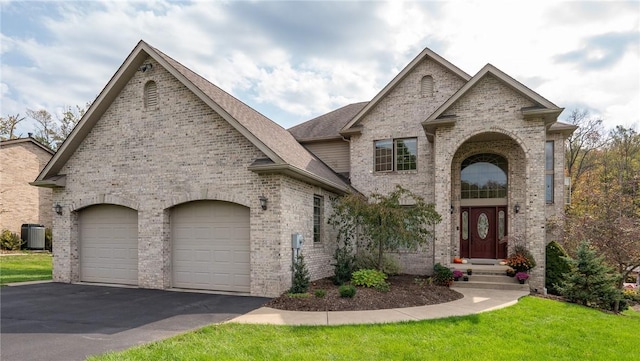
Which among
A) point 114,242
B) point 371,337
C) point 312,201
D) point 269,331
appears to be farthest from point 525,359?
point 114,242

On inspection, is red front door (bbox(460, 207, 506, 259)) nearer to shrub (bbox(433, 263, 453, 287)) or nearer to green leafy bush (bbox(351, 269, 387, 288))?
shrub (bbox(433, 263, 453, 287))

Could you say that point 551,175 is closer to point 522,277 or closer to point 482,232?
point 482,232

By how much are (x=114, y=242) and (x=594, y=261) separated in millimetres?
14401

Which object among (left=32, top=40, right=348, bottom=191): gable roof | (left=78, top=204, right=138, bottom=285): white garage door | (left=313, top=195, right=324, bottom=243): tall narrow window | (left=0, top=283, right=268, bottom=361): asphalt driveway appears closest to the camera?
(left=0, top=283, right=268, bottom=361): asphalt driveway

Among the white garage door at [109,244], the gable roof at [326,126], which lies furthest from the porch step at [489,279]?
the white garage door at [109,244]

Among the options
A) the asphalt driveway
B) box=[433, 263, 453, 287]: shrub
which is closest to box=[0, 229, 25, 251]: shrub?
the asphalt driveway

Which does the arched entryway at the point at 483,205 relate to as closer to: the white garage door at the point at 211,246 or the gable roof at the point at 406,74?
the gable roof at the point at 406,74

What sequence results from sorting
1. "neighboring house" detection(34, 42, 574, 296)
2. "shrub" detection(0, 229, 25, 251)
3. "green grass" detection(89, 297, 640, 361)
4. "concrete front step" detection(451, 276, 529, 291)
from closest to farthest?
"green grass" detection(89, 297, 640, 361)
"neighboring house" detection(34, 42, 574, 296)
"concrete front step" detection(451, 276, 529, 291)
"shrub" detection(0, 229, 25, 251)

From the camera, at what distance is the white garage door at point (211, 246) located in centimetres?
1080

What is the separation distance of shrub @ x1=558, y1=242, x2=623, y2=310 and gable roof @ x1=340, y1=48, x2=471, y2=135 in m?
7.51

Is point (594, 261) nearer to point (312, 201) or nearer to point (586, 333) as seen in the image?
point (586, 333)

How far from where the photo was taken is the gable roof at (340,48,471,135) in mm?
14820

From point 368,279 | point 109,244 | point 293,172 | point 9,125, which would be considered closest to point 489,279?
point 368,279

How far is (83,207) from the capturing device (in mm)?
12719
